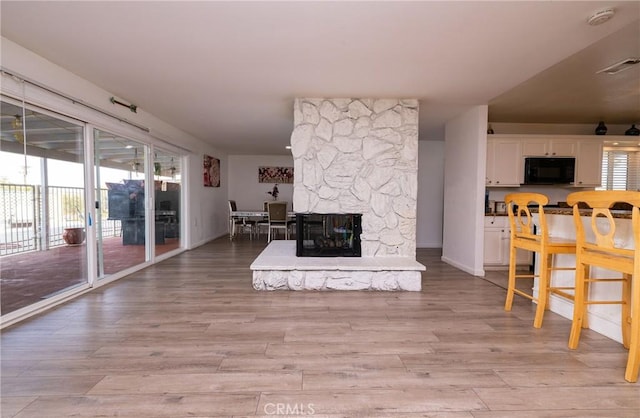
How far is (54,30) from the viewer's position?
213 centimetres

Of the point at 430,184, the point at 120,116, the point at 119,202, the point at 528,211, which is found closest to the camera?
the point at 528,211

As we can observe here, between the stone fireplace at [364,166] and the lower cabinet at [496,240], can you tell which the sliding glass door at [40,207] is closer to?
the stone fireplace at [364,166]

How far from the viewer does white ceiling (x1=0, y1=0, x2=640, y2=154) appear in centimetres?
190

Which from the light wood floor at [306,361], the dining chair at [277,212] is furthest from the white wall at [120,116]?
the light wood floor at [306,361]

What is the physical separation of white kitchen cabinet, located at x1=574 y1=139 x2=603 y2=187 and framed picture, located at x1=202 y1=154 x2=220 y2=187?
7068mm

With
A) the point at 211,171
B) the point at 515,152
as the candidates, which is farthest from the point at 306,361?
the point at 211,171

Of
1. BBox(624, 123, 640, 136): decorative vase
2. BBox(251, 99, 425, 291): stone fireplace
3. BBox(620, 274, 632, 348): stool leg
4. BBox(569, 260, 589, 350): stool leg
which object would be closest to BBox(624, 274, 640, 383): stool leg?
BBox(569, 260, 589, 350): stool leg

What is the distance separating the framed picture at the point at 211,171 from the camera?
6.69 meters

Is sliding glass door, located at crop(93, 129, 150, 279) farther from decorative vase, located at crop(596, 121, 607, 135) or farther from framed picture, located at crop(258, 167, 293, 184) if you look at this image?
decorative vase, located at crop(596, 121, 607, 135)

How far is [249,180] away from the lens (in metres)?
8.54

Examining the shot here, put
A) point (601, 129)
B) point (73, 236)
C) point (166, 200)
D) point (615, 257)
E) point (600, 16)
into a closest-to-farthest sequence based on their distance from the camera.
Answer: point (615, 257) → point (600, 16) → point (73, 236) → point (601, 129) → point (166, 200)

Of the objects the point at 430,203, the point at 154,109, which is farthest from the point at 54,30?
the point at 430,203

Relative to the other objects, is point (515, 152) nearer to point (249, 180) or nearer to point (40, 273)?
point (40, 273)

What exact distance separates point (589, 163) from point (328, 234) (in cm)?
442
